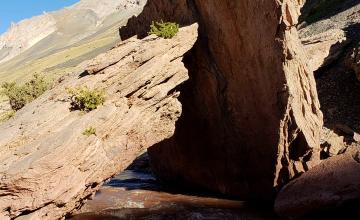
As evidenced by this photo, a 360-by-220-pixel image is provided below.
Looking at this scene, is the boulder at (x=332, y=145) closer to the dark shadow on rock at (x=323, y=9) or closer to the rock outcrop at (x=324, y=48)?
the rock outcrop at (x=324, y=48)

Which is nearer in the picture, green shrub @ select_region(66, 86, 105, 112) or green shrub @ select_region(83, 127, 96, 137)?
green shrub @ select_region(83, 127, 96, 137)

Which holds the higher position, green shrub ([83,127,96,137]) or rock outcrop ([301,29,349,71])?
green shrub ([83,127,96,137])

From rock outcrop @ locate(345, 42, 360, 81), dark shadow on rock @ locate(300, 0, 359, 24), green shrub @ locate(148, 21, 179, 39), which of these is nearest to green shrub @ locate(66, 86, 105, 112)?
green shrub @ locate(148, 21, 179, 39)

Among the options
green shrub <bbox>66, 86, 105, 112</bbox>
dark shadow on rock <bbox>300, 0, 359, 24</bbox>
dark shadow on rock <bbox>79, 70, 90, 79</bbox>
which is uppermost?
dark shadow on rock <bbox>79, 70, 90, 79</bbox>

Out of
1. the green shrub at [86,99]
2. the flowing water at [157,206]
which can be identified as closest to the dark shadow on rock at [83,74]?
the green shrub at [86,99]

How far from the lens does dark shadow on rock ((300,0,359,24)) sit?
4756 cm

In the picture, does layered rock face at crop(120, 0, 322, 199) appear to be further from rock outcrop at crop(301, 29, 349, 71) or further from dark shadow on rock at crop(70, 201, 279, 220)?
rock outcrop at crop(301, 29, 349, 71)

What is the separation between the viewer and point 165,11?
27062 millimetres

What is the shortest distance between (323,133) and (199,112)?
779 cm

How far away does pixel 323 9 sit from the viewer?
52.0 metres

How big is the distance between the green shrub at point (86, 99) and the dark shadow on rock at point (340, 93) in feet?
52.3

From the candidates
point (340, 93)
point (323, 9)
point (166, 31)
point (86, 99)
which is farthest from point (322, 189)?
point (323, 9)

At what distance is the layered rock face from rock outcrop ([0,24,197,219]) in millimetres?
2116

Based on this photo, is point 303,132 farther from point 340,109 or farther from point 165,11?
point 165,11
